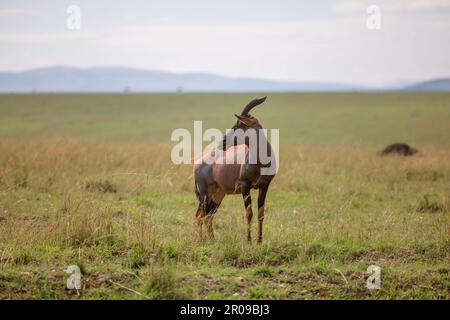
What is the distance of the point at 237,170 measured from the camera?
8.91m

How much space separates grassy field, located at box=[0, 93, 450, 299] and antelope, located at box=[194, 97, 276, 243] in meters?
0.44

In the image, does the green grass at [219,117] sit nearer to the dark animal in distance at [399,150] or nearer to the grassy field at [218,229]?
the dark animal in distance at [399,150]

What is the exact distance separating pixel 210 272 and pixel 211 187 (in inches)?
84.4

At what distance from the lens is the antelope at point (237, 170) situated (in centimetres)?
856

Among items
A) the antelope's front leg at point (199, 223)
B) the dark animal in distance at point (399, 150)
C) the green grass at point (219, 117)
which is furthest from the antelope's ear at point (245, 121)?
the green grass at point (219, 117)

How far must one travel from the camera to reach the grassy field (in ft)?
23.2

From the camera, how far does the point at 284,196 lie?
44.2 ft

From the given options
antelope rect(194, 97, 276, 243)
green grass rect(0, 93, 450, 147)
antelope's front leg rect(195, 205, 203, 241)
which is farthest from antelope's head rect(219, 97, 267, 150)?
green grass rect(0, 93, 450, 147)

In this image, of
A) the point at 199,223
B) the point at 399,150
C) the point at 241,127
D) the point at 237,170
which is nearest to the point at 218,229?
the point at 199,223

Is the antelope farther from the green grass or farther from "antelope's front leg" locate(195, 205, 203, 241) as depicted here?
the green grass

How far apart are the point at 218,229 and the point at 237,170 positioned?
5.35 feet

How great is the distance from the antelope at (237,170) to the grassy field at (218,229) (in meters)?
0.44

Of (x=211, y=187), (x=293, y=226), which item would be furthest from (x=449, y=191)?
(x=211, y=187)
